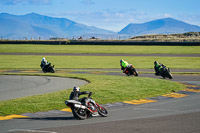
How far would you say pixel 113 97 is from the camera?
65.6ft

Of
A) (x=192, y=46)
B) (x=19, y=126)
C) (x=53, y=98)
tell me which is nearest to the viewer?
(x=19, y=126)

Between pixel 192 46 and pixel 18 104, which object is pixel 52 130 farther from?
pixel 192 46

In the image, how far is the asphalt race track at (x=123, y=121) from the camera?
485 inches

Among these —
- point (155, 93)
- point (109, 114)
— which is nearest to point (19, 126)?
point (109, 114)

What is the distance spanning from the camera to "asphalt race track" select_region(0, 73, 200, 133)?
1232 centimetres

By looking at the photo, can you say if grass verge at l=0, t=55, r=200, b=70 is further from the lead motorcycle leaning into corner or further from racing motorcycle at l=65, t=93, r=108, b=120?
racing motorcycle at l=65, t=93, r=108, b=120

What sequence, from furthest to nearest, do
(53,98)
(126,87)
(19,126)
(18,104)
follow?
1. (126,87)
2. (53,98)
3. (18,104)
4. (19,126)

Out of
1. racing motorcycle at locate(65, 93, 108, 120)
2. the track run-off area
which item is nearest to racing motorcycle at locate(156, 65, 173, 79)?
the track run-off area

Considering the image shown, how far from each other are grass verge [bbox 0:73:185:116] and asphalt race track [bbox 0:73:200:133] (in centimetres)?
114

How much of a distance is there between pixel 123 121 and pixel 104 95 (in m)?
6.68

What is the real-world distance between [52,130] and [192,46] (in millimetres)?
66685

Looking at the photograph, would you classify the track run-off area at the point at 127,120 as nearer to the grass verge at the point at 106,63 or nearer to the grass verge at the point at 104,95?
the grass verge at the point at 104,95

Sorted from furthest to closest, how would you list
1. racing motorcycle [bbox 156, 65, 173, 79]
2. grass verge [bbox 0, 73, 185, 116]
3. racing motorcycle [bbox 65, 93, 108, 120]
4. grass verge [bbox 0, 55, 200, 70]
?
grass verge [bbox 0, 55, 200, 70], racing motorcycle [bbox 156, 65, 173, 79], grass verge [bbox 0, 73, 185, 116], racing motorcycle [bbox 65, 93, 108, 120]

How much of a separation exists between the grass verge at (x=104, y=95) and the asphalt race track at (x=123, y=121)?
1.14 m
